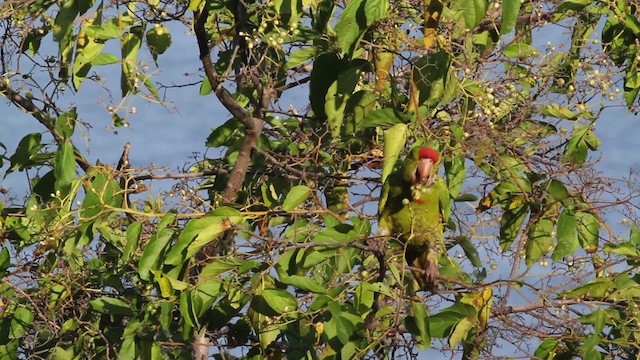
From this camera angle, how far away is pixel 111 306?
11.5 feet

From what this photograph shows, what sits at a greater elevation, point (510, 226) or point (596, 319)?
point (510, 226)

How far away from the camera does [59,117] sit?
11.5 ft

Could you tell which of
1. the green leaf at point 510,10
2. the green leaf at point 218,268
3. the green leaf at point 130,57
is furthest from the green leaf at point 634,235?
the green leaf at point 130,57

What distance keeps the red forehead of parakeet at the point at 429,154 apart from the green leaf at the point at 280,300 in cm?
66

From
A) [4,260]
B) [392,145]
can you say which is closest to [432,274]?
[392,145]

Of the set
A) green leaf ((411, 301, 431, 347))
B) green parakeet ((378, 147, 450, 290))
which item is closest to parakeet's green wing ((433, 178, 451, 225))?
green parakeet ((378, 147, 450, 290))

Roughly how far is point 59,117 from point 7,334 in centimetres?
83

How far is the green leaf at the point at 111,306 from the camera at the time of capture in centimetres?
349

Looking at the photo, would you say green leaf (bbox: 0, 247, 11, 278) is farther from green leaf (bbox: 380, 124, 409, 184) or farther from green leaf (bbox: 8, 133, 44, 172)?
green leaf (bbox: 380, 124, 409, 184)

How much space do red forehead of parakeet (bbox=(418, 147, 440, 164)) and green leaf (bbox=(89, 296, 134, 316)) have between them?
108cm

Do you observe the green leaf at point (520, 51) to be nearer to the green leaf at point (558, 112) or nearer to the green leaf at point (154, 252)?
the green leaf at point (558, 112)

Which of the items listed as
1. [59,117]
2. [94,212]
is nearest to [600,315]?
[94,212]

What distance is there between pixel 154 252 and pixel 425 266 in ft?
2.90

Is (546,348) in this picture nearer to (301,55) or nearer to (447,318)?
(447,318)
